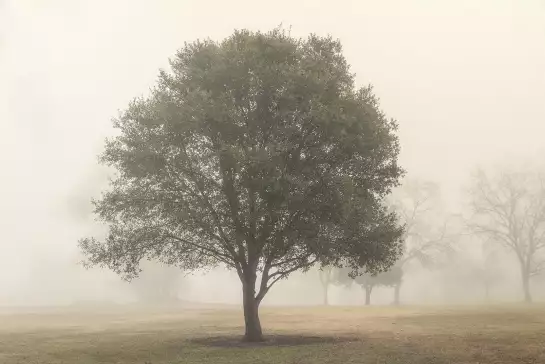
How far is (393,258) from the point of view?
127 ft

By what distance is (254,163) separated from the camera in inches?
1286

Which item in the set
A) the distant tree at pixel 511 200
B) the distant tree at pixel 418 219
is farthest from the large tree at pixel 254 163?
the distant tree at pixel 511 200

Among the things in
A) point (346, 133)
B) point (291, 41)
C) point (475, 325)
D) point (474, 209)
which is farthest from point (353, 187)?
point (474, 209)

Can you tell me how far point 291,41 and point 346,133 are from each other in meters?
8.95

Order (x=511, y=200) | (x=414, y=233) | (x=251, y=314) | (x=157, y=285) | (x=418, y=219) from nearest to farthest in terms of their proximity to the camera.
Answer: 1. (x=251, y=314)
2. (x=511, y=200)
3. (x=414, y=233)
4. (x=418, y=219)
5. (x=157, y=285)

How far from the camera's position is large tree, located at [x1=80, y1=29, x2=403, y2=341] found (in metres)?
34.5

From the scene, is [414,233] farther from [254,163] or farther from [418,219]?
[254,163]

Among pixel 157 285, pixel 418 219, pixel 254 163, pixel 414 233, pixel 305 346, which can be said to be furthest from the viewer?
pixel 157 285


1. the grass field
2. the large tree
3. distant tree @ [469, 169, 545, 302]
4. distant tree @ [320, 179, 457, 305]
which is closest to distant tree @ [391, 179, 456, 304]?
distant tree @ [320, 179, 457, 305]

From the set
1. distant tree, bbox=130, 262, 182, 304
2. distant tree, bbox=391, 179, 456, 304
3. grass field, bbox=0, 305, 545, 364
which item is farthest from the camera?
distant tree, bbox=130, 262, 182, 304

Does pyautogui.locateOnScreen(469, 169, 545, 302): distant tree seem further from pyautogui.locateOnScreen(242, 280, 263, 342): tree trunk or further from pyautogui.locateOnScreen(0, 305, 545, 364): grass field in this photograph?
pyautogui.locateOnScreen(242, 280, 263, 342): tree trunk

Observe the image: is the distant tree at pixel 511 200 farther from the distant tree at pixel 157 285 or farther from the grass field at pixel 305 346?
the distant tree at pixel 157 285

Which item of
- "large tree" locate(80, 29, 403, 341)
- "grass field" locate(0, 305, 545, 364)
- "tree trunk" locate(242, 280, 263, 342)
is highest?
"large tree" locate(80, 29, 403, 341)

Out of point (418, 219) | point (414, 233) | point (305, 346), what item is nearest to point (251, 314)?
point (305, 346)
